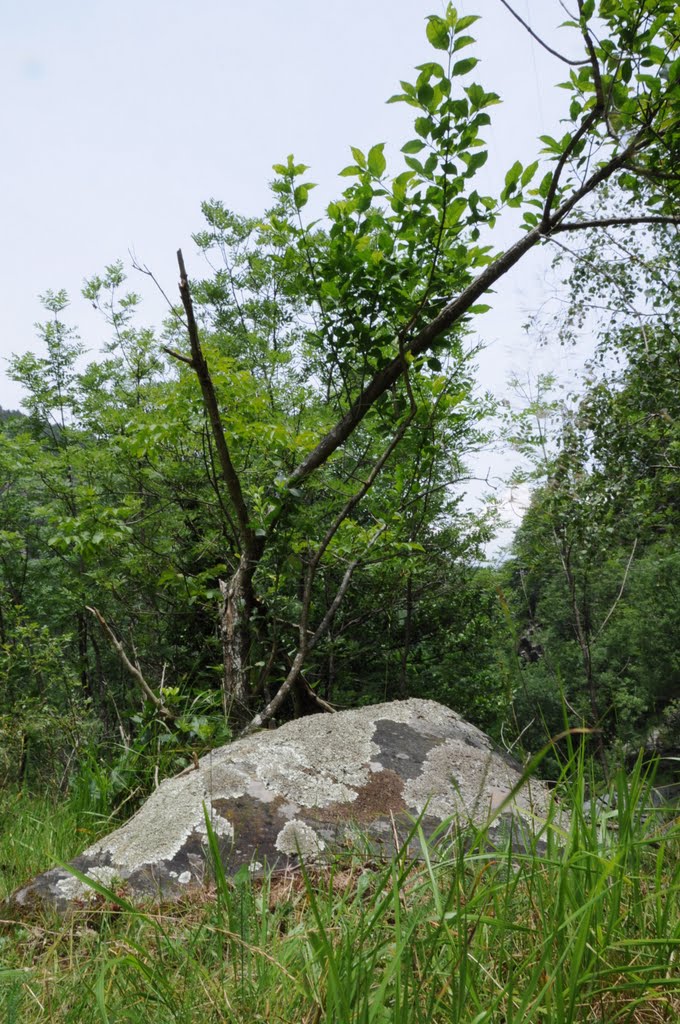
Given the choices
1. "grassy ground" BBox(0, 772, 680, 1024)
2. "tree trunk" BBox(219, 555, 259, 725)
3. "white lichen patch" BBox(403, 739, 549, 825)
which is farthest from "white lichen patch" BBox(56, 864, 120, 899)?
"tree trunk" BBox(219, 555, 259, 725)

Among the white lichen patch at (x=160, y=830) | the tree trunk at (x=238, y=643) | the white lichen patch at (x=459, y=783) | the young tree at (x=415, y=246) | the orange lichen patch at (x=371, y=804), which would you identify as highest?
the young tree at (x=415, y=246)

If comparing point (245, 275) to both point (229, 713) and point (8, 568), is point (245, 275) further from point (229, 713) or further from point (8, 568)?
point (229, 713)

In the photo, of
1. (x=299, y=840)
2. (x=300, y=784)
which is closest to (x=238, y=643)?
(x=300, y=784)

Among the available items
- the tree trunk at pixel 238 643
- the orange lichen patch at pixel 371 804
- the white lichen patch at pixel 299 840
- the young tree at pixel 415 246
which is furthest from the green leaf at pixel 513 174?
the white lichen patch at pixel 299 840

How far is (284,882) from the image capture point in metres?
1.90

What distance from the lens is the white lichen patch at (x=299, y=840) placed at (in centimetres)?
202

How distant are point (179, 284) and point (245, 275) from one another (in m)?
10.7

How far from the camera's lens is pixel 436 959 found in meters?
1.15

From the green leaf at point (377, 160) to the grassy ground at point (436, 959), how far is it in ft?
7.45

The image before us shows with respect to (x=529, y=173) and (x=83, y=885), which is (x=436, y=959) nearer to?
(x=83, y=885)

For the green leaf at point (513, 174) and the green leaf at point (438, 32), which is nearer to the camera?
the green leaf at point (438, 32)

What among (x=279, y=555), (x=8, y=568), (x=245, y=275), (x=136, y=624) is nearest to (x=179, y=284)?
(x=279, y=555)

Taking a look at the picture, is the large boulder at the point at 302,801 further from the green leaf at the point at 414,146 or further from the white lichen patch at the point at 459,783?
the green leaf at the point at 414,146

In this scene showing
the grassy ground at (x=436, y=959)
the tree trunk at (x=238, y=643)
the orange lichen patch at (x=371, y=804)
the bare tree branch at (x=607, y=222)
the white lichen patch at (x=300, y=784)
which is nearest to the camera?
the grassy ground at (x=436, y=959)
